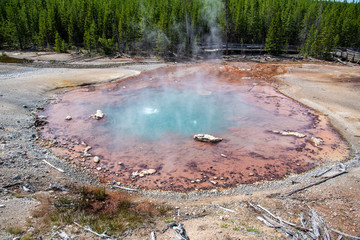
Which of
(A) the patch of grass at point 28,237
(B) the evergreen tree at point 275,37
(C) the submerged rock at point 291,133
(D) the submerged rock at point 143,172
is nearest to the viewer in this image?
(A) the patch of grass at point 28,237

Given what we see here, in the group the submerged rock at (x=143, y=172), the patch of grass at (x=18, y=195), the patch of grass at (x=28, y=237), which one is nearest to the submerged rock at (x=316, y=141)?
the submerged rock at (x=143, y=172)

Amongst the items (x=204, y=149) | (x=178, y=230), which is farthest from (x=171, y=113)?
(x=178, y=230)

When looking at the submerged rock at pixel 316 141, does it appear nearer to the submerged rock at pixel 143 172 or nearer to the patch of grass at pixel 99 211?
the submerged rock at pixel 143 172

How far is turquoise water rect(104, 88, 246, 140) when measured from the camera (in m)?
17.4

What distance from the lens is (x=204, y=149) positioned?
Result: 14.9 meters

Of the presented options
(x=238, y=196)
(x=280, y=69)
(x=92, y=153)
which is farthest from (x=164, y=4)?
(x=238, y=196)

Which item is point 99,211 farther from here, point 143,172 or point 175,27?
point 175,27

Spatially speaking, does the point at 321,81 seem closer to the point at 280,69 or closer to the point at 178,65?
the point at 280,69

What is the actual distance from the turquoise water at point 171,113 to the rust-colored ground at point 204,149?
0.98 m

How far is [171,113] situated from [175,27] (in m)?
32.7

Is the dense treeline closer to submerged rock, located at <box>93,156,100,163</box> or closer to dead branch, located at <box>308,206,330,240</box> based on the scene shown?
submerged rock, located at <box>93,156,100,163</box>

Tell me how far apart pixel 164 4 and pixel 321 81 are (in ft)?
132

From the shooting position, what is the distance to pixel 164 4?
54906 mm

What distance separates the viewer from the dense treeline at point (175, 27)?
46438mm
